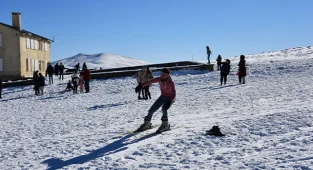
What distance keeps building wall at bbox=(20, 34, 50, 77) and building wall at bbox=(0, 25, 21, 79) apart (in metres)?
0.51

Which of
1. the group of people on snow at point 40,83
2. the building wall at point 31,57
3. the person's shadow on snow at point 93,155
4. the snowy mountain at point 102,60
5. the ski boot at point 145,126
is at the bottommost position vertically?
the person's shadow on snow at point 93,155

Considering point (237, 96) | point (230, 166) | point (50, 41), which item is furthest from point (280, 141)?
point (50, 41)

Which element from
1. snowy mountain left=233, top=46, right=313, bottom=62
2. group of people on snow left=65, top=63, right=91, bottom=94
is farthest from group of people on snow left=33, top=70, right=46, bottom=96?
snowy mountain left=233, top=46, right=313, bottom=62

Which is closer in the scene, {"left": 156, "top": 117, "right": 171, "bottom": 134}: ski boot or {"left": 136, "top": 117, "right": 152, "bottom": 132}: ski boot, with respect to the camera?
{"left": 156, "top": 117, "right": 171, "bottom": 134}: ski boot

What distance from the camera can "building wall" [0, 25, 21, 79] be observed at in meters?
36.6

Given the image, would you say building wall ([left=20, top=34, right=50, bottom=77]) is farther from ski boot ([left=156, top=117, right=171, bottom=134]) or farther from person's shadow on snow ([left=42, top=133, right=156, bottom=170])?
person's shadow on snow ([left=42, top=133, right=156, bottom=170])

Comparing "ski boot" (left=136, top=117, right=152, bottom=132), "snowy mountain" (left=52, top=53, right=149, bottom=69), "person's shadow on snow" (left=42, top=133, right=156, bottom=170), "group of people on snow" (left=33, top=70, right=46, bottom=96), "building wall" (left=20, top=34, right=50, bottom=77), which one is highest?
"snowy mountain" (left=52, top=53, right=149, bottom=69)

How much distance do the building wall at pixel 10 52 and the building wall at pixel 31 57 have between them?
0.51m

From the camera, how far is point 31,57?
39.2 m

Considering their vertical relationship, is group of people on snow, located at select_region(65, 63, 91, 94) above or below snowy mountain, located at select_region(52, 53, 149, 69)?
below

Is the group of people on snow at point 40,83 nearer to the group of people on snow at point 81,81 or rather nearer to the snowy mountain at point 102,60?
the group of people on snow at point 81,81

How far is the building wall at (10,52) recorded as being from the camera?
3659 centimetres

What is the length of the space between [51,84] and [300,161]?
84.0 feet

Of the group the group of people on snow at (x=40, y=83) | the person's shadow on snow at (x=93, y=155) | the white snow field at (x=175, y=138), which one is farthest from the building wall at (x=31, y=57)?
the person's shadow on snow at (x=93, y=155)
